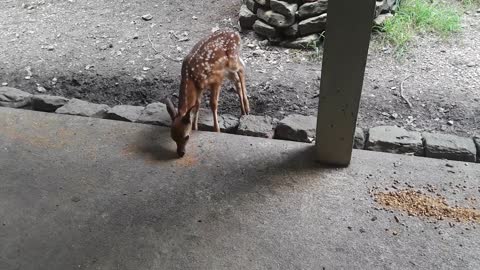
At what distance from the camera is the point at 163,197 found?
2.79m

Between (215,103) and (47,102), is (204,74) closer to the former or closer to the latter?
(215,103)

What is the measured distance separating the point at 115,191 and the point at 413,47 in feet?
9.90

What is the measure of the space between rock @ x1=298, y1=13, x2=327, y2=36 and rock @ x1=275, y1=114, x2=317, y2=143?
55.7 inches

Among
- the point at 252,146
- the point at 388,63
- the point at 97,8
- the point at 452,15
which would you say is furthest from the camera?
the point at 97,8

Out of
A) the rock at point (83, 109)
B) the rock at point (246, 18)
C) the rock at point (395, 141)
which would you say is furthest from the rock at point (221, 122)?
the rock at point (246, 18)

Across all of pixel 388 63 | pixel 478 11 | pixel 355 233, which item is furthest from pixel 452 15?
pixel 355 233

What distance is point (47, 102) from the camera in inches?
145

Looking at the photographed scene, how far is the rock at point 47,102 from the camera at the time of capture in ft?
12.1

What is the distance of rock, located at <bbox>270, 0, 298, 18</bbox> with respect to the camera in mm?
4449

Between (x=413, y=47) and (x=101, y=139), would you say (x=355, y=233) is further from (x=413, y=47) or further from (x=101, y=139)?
(x=413, y=47)

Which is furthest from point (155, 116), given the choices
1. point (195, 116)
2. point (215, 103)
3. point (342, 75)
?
point (342, 75)

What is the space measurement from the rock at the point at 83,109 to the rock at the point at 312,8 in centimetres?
192

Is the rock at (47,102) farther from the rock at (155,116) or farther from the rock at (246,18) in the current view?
the rock at (246,18)

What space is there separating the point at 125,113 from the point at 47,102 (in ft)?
2.06
